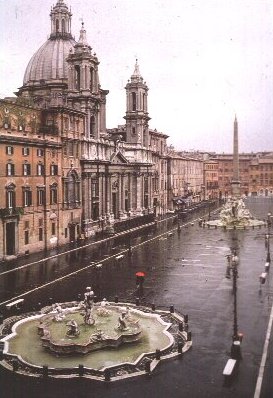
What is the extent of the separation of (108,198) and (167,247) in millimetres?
20023

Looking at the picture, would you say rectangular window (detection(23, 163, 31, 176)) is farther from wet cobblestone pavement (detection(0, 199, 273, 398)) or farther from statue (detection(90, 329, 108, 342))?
statue (detection(90, 329, 108, 342))

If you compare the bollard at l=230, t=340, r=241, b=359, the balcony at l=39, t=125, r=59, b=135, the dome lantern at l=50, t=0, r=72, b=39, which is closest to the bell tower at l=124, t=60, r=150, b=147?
the dome lantern at l=50, t=0, r=72, b=39

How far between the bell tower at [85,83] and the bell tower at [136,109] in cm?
2023

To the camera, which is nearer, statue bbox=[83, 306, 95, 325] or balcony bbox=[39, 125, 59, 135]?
statue bbox=[83, 306, 95, 325]

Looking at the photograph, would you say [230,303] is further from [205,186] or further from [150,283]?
[205,186]

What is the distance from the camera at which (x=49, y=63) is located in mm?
84938

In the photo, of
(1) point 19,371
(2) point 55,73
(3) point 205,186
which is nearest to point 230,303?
(1) point 19,371

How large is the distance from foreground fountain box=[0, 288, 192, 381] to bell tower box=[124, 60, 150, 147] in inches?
2558

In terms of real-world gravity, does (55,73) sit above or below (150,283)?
above

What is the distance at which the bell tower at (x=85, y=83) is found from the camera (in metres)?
70.1

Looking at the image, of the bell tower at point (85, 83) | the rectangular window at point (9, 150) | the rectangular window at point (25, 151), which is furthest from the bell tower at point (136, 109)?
the rectangular window at point (9, 150)

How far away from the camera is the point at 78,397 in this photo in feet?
65.2

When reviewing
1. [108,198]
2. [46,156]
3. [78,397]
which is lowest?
[78,397]

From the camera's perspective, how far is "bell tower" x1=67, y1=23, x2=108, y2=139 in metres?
70.1
